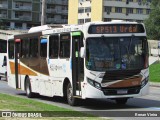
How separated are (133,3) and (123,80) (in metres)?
102

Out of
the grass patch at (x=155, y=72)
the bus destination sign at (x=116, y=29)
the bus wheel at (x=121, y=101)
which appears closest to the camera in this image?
the bus destination sign at (x=116, y=29)

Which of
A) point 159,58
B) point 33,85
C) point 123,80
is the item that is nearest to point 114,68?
point 123,80

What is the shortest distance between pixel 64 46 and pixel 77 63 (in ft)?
4.17

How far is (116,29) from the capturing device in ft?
56.3

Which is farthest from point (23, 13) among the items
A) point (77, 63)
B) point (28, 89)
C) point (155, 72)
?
point (77, 63)

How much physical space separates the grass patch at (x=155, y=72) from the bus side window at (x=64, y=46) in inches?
940

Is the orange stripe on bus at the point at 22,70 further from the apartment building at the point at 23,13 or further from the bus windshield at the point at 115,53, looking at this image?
the apartment building at the point at 23,13

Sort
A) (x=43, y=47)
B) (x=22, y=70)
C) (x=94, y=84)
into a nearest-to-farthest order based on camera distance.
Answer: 1. (x=94, y=84)
2. (x=43, y=47)
3. (x=22, y=70)

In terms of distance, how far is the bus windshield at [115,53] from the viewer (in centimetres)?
1655

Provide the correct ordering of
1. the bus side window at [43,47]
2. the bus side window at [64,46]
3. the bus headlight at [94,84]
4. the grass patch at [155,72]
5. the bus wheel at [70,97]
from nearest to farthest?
1. the bus headlight at [94,84]
2. the bus wheel at [70,97]
3. the bus side window at [64,46]
4. the bus side window at [43,47]
5. the grass patch at [155,72]

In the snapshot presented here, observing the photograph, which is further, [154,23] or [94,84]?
[154,23]

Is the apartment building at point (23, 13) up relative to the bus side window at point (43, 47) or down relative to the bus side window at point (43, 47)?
down

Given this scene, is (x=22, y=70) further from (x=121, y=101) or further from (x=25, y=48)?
(x=121, y=101)

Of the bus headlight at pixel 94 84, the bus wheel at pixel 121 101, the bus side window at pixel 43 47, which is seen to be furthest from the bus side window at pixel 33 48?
the bus headlight at pixel 94 84
